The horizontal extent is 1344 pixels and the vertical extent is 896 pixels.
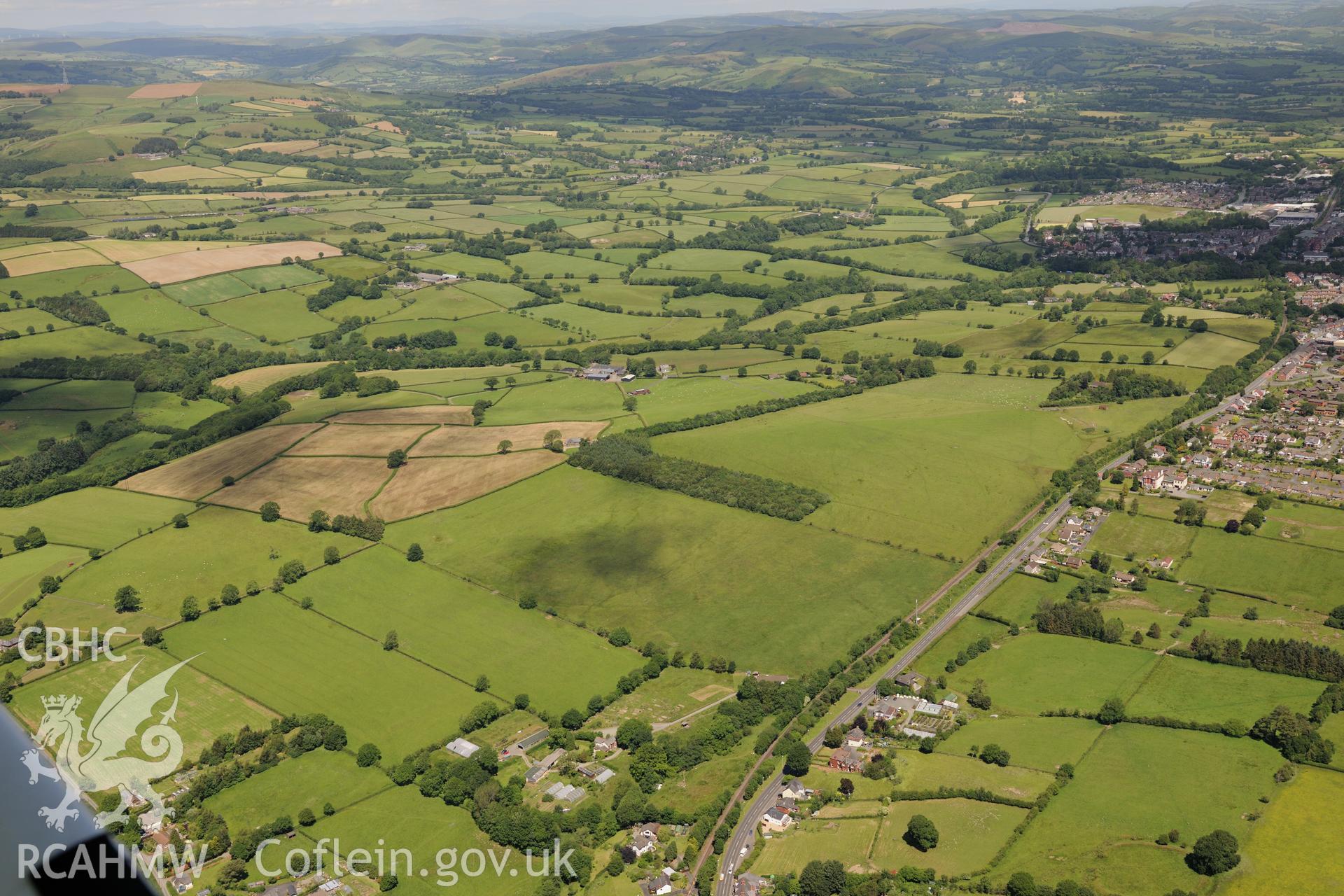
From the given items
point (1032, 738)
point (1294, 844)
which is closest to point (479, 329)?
point (1032, 738)

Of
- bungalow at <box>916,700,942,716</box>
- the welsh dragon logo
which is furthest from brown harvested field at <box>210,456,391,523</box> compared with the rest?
bungalow at <box>916,700,942,716</box>

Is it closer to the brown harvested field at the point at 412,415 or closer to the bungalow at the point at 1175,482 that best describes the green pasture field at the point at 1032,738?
the bungalow at the point at 1175,482

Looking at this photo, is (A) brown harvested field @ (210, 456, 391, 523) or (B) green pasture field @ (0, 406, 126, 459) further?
(B) green pasture field @ (0, 406, 126, 459)

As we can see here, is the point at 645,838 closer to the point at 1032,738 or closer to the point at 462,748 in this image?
the point at 462,748

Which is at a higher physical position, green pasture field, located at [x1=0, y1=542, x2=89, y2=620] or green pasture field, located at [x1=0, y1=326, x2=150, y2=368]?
green pasture field, located at [x1=0, y1=326, x2=150, y2=368]

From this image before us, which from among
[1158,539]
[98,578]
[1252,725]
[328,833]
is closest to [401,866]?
[328,833]

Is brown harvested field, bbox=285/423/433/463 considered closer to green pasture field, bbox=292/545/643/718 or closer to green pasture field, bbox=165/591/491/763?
green pasture field, bbox=292/545/643/718

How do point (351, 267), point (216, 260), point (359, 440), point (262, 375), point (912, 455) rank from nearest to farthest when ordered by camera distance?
point (912, 455)
point (359, 440)
point (262, 375)
point (216, 260)
point (351, 267)
